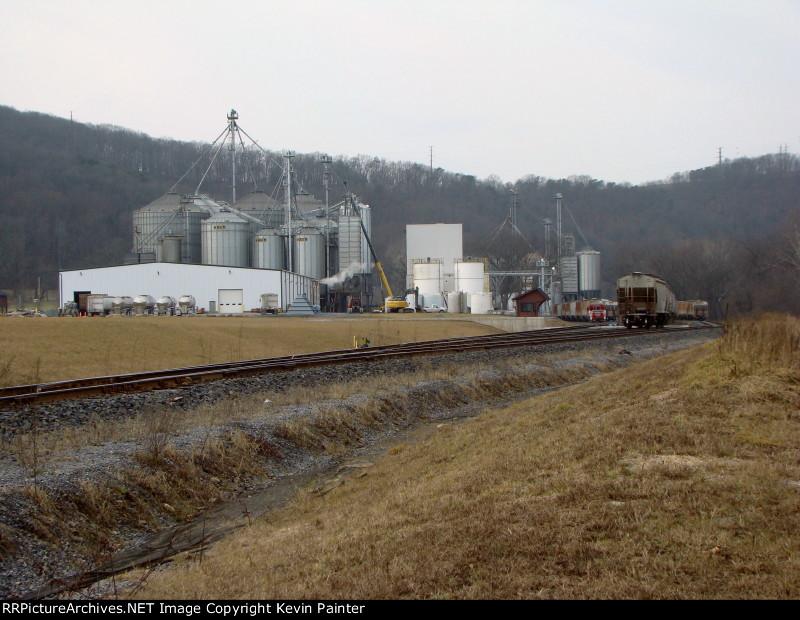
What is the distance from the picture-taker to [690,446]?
388 inches

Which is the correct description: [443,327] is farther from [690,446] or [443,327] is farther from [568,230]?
[568,230]

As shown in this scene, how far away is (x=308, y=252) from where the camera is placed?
89875 mm

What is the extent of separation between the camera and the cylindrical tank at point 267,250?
286 feet

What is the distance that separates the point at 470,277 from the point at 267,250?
963 inches

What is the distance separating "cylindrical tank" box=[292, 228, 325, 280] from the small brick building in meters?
25.2

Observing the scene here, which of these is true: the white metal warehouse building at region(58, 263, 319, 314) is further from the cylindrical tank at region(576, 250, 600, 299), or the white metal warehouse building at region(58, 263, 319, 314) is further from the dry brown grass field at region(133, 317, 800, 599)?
the cylindrical tank at region(576, 250, 600, 299)

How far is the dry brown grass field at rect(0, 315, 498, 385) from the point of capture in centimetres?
2573

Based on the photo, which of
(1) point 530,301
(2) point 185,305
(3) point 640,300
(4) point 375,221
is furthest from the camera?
(4) point 375,221

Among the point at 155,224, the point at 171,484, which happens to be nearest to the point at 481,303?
the point at 155,224

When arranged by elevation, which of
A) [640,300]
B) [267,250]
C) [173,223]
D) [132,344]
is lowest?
[132,344]

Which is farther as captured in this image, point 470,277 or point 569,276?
point 569,276

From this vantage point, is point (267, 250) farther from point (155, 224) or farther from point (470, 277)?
point (470, 277)

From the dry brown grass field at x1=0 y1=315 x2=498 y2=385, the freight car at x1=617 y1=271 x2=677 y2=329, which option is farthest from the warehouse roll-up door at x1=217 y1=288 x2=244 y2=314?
the freight car at x1=617 y1=271 x2=677 y2=329
